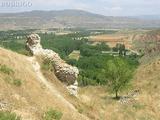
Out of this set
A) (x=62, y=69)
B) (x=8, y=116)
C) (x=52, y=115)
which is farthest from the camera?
→ (x=62, y=69)

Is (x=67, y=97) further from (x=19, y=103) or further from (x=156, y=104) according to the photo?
(x=156, y=104)

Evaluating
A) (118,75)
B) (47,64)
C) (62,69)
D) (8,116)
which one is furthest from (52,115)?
(118,75)

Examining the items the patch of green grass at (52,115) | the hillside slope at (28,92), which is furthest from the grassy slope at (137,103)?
the patch of green grass at (52,115)

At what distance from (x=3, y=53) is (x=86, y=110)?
7131mm

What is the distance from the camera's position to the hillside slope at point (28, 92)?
1923cm

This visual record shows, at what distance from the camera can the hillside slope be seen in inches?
757

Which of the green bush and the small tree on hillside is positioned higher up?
the green bush

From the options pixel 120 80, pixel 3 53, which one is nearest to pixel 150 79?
pixel 120 80

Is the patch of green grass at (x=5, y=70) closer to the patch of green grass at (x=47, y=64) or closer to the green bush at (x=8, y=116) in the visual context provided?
the patch of green grass at (x=47, y=64)

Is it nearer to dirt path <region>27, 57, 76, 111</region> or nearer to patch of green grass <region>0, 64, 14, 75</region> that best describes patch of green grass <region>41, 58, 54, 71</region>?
dirt path <region>27, 57, 76, 111</region>

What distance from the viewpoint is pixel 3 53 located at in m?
25.4

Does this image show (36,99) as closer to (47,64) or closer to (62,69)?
(47,64)

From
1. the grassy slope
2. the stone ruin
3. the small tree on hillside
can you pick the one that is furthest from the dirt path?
the small tree on hillside

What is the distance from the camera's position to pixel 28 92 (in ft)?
72.3
